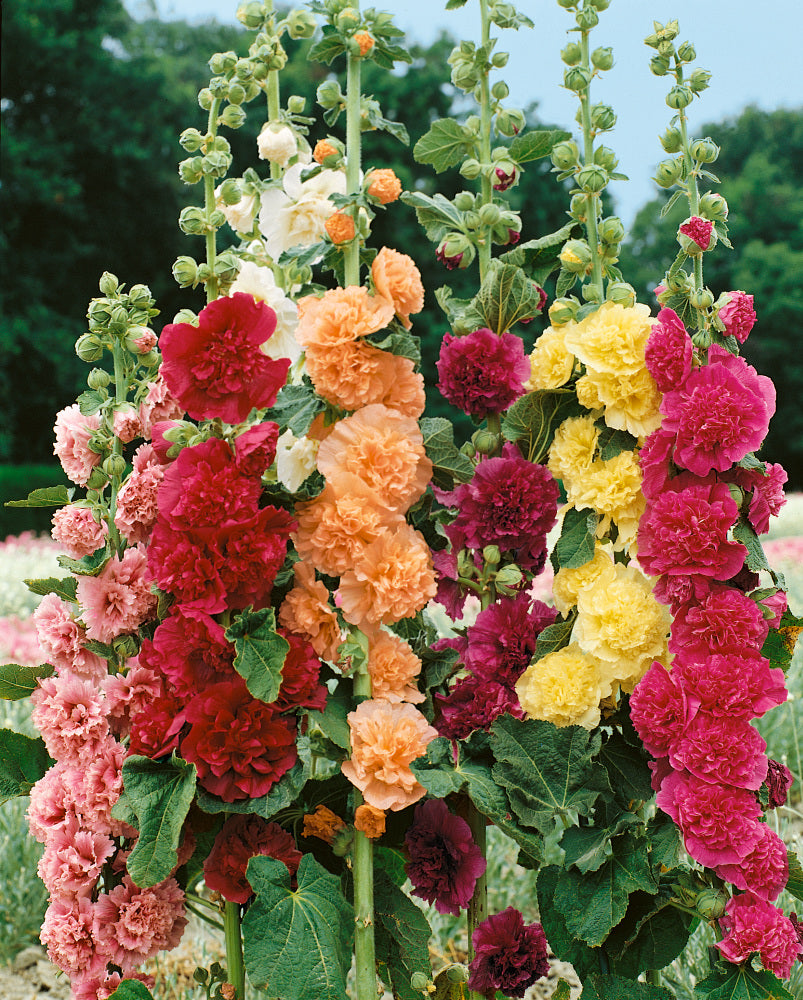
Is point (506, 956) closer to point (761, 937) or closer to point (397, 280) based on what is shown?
point (761, 937)

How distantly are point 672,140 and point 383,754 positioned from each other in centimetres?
109

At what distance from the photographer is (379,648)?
1.52 metres

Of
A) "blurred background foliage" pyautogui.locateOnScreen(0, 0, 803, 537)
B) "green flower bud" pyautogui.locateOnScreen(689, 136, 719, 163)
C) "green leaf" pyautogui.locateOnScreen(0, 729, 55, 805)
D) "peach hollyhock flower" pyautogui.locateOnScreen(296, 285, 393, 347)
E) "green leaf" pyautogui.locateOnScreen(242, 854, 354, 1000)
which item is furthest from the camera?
"blurred background foliage" pyautogui.locateOnScreen(0, 0, 803, 537)

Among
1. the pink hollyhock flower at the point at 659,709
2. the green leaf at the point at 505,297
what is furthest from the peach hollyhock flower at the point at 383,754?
the green leaf at the point at 505,297

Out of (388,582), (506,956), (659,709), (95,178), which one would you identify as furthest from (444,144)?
(95,178)

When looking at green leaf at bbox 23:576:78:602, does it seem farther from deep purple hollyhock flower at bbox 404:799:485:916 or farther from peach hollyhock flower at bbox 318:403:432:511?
deep purple hollyhock flower at bbox 404:799:485:916

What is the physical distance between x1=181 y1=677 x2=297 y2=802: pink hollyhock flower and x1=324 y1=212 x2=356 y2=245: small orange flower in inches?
27.7

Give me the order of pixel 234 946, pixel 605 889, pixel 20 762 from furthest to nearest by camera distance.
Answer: pixel 20 762
pixel 234 946
pixel 605 889

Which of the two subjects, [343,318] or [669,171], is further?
[669,171]

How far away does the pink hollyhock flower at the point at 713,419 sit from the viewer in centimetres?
142

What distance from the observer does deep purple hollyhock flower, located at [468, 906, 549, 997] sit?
1549 mm

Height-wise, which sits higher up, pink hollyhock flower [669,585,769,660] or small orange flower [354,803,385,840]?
pink hollyhock flower [669,585,769,660]

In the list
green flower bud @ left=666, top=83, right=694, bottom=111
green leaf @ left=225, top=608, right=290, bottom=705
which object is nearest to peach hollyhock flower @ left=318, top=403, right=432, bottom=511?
green leaf @ left=225, top=608, right=290, bottom=705

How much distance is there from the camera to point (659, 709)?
141cm
